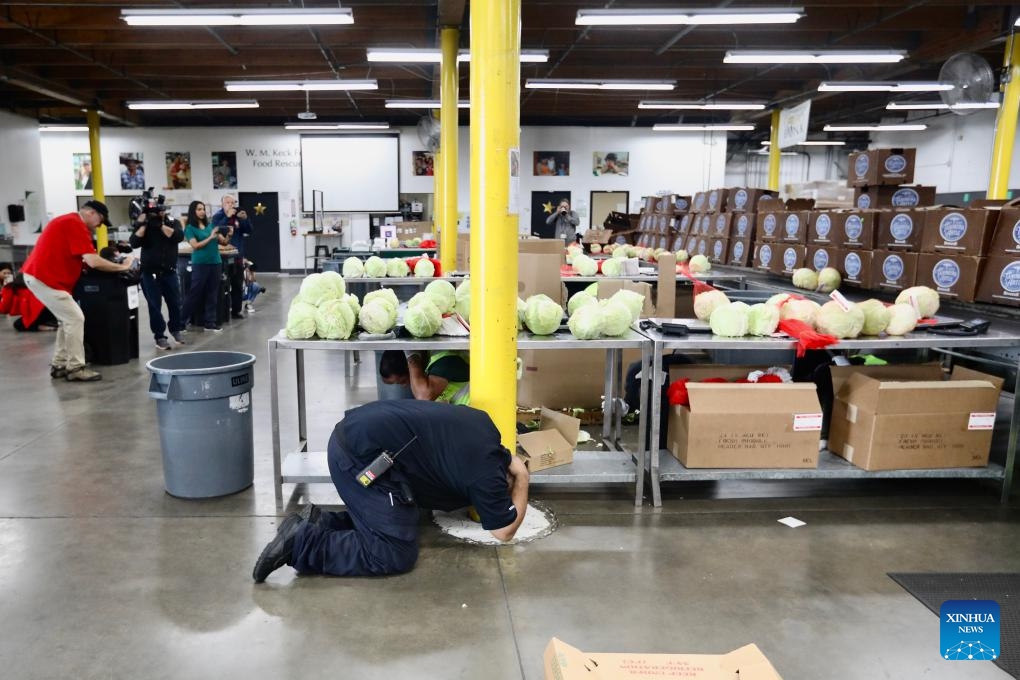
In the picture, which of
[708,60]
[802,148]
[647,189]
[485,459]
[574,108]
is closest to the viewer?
[485,459]

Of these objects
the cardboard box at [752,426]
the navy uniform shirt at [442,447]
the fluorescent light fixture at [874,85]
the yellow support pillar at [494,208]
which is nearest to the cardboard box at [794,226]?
the cardboard box at [752,426]

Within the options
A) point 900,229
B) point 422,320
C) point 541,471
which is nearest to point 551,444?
point 541,471

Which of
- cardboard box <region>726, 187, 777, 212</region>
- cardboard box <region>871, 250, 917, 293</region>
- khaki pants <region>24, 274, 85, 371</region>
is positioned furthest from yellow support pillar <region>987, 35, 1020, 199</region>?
khaki pants <region>24, 274, 85, 371</region>

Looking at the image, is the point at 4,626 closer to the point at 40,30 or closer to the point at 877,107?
the point at 40,30

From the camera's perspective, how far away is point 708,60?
488 inches

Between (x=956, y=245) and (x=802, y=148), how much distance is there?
2011 centimetres

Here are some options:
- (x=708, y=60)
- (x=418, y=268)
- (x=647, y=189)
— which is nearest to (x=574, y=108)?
(x=647, y=189)

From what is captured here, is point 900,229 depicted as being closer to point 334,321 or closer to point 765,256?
point 765,256

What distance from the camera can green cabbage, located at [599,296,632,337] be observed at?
3.93 metres

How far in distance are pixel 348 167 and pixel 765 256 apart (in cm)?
1359

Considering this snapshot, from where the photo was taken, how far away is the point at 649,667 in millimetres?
1826

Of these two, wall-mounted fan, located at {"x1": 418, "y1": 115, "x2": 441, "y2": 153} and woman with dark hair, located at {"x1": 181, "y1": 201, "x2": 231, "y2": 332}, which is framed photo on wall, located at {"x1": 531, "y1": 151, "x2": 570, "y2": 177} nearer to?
wall-mounted fan, located at {"x1": 418, "y1": 115, "x2": 441, "y2": 153}

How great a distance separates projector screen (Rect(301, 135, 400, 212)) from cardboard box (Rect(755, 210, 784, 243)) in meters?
12.6

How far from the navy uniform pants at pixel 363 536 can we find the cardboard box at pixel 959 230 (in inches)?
156
